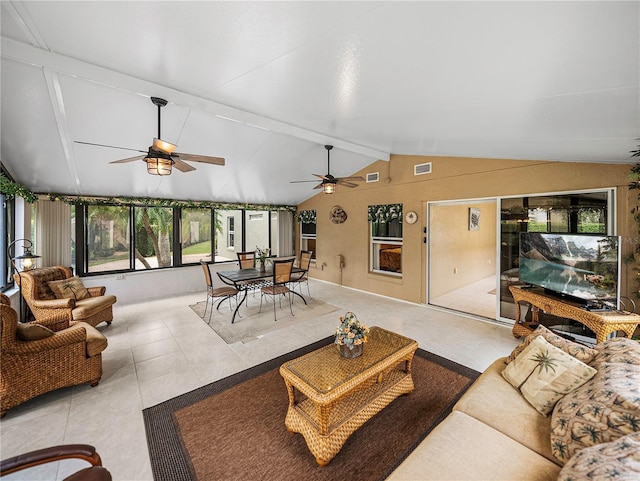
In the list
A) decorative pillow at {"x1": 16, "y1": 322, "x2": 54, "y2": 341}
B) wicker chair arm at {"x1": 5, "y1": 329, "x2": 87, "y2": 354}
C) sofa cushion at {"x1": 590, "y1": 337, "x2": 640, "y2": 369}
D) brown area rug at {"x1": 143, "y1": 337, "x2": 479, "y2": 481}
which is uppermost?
sofa cushion at {"x1": 590, "y1": 337, "x2": 640, "y2": 369}

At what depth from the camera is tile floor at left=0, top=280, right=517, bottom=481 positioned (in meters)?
1.95

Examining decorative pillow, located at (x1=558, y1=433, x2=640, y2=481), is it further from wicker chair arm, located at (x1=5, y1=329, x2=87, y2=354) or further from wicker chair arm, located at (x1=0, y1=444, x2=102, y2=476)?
wicker chair arm, located at (x1=5, y1=329, x2=87, y2=354)

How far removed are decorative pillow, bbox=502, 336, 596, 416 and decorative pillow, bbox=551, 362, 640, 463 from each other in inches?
3.9

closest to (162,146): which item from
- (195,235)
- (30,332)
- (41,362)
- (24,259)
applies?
(30,332)

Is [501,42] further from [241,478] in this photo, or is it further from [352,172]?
[352,172]

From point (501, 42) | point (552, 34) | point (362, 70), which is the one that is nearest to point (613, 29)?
point (552, 34)


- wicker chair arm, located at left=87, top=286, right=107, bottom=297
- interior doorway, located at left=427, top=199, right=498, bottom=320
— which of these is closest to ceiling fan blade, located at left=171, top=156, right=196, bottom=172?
wicker chair arm, located at left=87, top=286, right=107, bottom=297

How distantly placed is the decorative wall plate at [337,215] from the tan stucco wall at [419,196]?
4.3 inches

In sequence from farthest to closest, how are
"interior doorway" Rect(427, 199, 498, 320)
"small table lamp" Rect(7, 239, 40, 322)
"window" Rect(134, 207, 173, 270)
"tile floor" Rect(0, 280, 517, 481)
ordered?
1. "window" Rect(134, 207, 173, 270)
2. "interior doorway" Rect(427, 199, 498, 320)
3. "small table lamp" Rect(7, 239, 40, 322)
4. "tile floor" Rect(0, 280, 517, 481)

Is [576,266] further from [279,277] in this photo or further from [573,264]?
[279,277]

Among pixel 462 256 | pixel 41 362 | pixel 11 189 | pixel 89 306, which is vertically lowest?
pixel 41 362

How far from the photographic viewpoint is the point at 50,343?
7.75ft

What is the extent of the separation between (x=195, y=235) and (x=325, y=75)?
5.81 meters

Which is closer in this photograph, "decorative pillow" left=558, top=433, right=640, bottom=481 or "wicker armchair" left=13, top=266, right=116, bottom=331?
"decorative pillow" left=558, top=433, right=640, bottom=481
